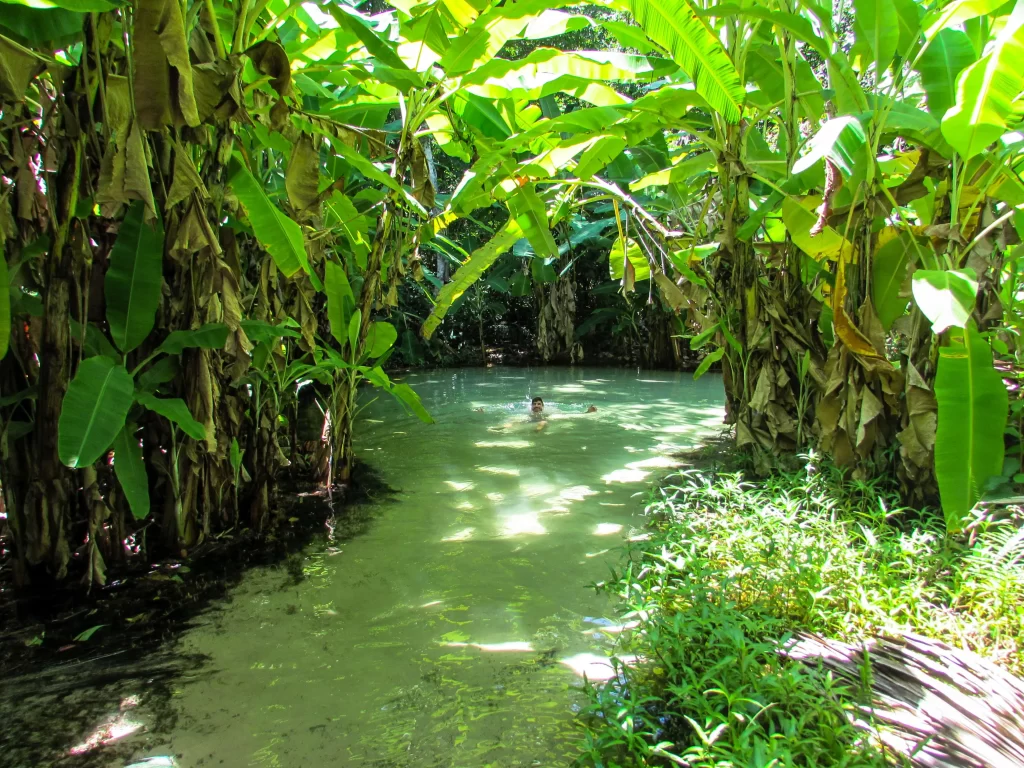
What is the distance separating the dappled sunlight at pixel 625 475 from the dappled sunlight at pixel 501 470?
0.72 metres

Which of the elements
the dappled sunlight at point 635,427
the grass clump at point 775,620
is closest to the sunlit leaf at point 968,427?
the grass clump at point 775,620

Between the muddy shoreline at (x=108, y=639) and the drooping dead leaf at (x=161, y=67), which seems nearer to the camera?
the muddy shoreline at (x=108, y=639)

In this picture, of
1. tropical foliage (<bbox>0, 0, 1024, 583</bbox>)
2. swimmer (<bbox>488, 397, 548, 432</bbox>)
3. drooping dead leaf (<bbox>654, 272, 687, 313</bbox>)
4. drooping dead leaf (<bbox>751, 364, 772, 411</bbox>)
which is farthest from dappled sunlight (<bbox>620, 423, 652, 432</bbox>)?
drooping dead leaf (<bbox>751, 364, 772, 411</bbox>)

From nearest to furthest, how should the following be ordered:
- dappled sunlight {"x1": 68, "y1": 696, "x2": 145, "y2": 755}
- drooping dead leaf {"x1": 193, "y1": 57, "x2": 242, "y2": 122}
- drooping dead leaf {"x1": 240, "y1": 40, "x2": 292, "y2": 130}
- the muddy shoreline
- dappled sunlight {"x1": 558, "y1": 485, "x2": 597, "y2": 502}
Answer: dappled sunlight {"x1": 68, "y1": 696, "x2": 145, "y2": 755} → the muddy shoreline → drooping dead leaf {"x1": 193, "y1": 57, "x2": 242, "y2": 122} → drooping dead leaf {"x1": 240, "y1": 40, "x2": 292, "y2": 130} → dappled sunlight {"x1": 558, "y1": 485, "x2": 597, "y2": 502}

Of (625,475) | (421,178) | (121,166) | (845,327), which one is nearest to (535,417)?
(625,475)

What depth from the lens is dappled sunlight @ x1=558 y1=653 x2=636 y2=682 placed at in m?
2.43

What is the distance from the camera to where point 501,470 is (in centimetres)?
538

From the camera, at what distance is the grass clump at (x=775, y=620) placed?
173cm

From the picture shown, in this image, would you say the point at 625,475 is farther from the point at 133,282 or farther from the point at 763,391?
the point at 133,282

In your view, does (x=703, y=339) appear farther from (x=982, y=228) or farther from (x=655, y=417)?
(x=655, y=417)

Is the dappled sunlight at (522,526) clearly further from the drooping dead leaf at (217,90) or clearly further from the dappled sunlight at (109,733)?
the drooping dead leaf at (217,90)

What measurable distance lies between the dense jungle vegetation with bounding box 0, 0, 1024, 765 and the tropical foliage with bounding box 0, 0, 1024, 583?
0.02m

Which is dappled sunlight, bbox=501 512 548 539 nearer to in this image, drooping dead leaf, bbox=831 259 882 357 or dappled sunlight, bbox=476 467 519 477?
dappled sunlight, bbox=476 467 519 477

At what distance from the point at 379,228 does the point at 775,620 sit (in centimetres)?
335
